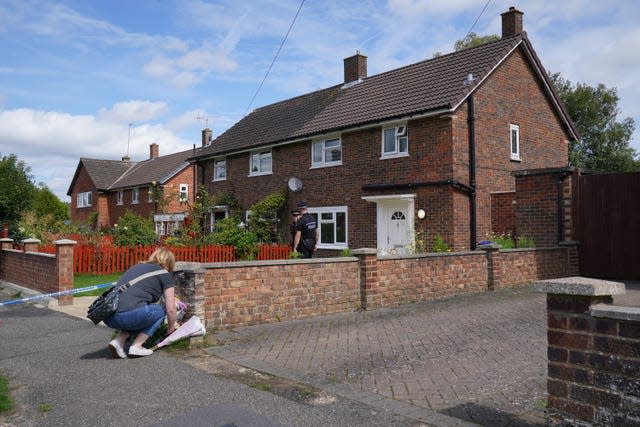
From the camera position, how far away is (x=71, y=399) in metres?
4.95

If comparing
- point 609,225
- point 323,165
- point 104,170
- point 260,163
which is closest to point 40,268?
point 323,165

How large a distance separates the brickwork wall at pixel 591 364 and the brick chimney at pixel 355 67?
1893cm

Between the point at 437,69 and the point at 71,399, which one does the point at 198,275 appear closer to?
the point at 71,399

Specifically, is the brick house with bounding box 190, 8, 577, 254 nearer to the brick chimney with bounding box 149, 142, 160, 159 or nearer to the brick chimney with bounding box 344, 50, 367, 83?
the brick chimney with bounding box 344, 50, 367, 83

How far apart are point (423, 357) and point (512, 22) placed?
1504 centimetres

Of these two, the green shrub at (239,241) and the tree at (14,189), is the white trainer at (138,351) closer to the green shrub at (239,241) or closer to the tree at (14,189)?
the green shrub at (239,241)

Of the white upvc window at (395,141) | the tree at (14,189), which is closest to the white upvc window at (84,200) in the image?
the tree at (14,189)

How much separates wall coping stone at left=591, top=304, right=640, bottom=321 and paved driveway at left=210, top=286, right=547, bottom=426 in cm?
115

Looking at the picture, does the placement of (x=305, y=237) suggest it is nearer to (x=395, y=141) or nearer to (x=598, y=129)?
(x=395, y=141)

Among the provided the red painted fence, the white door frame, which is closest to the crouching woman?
the red painted fence

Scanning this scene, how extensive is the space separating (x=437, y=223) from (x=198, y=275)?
9532 mm

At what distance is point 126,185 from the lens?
41.2 m

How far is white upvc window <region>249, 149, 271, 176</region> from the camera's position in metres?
21.9

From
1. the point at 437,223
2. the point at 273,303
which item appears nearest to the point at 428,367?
the point at 273,303
